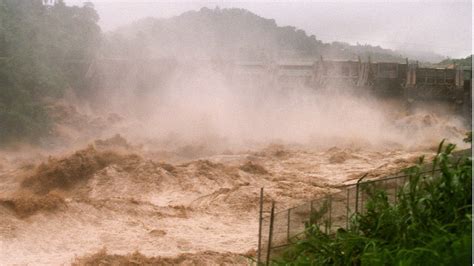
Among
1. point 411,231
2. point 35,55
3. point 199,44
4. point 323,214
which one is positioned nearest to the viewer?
point 411,231

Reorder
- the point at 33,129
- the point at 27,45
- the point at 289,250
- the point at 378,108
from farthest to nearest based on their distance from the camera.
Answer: the point at 378,108 < the point at 27,45 < the point at 33,129 < the point at 289,250

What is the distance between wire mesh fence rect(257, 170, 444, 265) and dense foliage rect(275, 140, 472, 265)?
450mm

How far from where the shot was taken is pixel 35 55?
88.6ft

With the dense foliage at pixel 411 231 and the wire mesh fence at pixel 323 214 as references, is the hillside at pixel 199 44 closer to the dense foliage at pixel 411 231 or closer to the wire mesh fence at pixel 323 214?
the wire mesh fence at pixel 323 214

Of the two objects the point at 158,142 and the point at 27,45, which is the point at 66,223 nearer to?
the point at 158,142

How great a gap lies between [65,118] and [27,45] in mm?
3937

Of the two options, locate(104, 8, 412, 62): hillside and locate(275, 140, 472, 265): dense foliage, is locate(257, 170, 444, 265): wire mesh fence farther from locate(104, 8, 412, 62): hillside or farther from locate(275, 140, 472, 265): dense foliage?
locate(104, 8, 412, 62): hillside

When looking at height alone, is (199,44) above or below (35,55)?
above

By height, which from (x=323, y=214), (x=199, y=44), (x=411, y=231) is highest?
(x=199, y=44)

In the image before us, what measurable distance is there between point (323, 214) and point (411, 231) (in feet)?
5.15

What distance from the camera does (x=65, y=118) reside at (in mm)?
27234

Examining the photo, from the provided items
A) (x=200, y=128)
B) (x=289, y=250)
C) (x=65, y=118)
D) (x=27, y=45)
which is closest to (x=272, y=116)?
(x=200, y=128)

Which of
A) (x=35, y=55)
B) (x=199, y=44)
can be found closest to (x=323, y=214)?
(x=35, y=55)

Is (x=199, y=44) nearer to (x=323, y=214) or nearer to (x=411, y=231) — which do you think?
(x=323, y=214)
